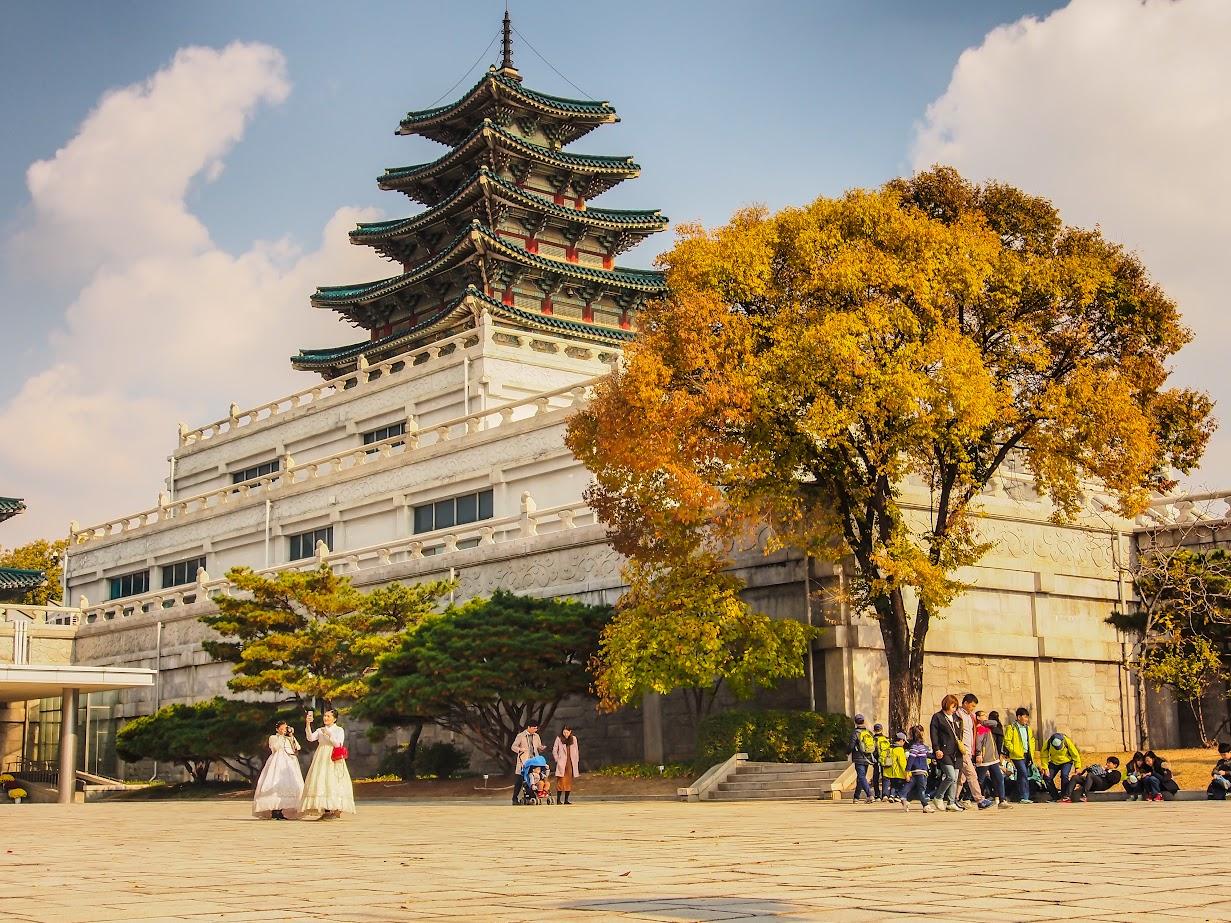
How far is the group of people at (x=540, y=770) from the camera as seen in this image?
2344 centimetres

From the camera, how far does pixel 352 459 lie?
47938 mm

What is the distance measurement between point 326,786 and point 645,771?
825 cm

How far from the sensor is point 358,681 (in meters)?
30.4

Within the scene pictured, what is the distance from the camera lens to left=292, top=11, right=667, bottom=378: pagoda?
52.4m

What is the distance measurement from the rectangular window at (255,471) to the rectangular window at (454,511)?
12.7 meters

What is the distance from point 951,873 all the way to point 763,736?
48.3 ft

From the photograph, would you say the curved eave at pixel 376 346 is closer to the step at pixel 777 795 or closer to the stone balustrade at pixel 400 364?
the stone balustrade at pixel 400 364

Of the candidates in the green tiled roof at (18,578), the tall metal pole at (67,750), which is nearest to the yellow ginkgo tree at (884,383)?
the tall metal pole at (67,750)

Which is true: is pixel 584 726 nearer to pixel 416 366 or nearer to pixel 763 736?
pixel 763 736

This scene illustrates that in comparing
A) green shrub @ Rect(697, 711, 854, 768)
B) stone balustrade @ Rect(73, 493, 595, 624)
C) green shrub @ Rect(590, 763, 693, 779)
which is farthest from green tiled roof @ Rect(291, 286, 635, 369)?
green shrub @ Rect(697, 711, 854, 768)

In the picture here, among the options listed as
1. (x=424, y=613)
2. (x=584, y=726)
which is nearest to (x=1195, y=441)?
(x=584, y=726)

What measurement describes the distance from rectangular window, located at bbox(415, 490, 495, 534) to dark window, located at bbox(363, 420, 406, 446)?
6.89m

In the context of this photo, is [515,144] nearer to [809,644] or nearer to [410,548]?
[410,548]

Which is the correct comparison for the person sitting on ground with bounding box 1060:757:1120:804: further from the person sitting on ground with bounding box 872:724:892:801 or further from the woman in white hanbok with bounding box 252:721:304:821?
the woman in white hanbok with bounding box 252:721:304:821
